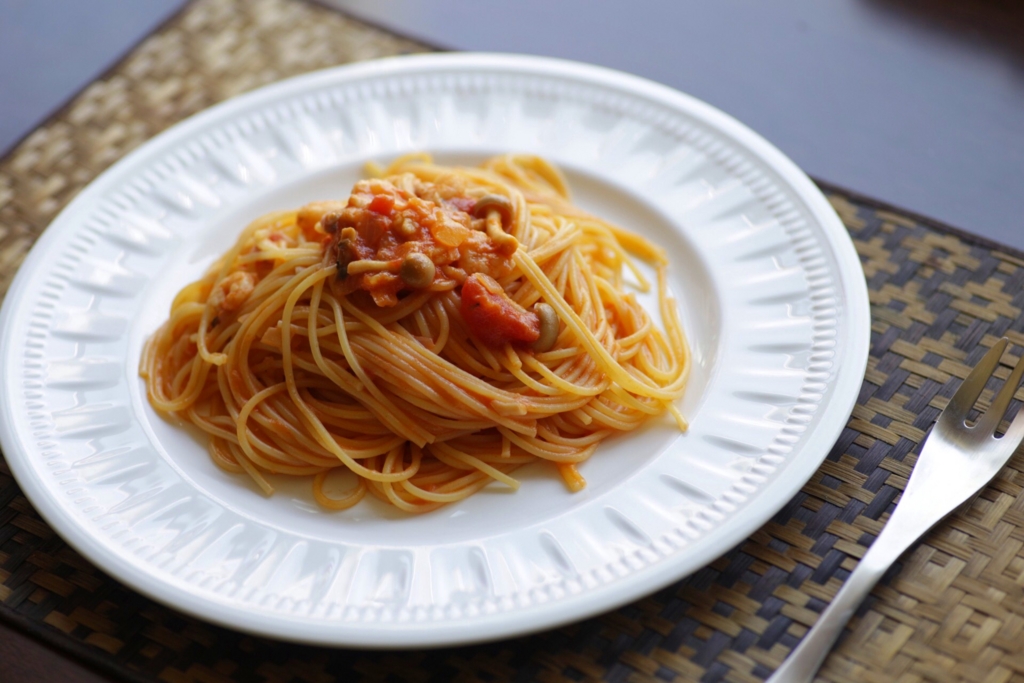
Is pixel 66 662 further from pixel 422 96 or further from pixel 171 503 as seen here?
pixel 422 96

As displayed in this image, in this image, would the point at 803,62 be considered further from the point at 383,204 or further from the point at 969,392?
the point at 383,204

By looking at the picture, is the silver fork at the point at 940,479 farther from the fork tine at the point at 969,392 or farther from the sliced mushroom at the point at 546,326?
the sliced mushroom at the point at 546,326

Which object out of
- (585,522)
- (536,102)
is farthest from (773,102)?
(585,522)

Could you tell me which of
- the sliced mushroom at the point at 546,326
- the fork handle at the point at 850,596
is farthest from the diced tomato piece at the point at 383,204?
the fork handle at the point at 850,596

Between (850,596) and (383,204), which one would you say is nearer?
(850,596)

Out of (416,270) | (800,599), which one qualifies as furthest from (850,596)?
(416,270)
